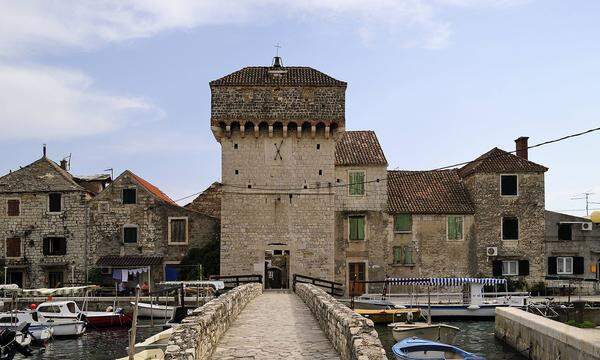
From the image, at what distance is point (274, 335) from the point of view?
16359mm

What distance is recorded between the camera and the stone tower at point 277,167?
40.7 metres

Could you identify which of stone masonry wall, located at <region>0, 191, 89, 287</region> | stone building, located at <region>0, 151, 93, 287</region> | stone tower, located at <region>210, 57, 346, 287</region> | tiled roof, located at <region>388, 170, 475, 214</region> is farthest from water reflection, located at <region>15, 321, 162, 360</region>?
tiled roof, located at <region>388, 170, 475, 214</region>

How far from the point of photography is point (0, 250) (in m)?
45.4

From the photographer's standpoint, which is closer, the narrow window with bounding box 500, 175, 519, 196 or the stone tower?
the stone tower

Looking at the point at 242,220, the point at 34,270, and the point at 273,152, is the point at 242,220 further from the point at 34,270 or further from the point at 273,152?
the point at 34,270

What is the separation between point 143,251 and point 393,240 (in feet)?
52.3

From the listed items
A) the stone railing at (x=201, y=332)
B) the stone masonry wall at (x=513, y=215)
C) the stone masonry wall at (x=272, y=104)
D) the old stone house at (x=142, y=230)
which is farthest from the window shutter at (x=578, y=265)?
the stone railing at (x=201, y=332)

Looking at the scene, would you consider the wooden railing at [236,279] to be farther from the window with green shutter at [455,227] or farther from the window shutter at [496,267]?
the window shutter at [496,267]

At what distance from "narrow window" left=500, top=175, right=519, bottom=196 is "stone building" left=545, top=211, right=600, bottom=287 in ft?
13.2

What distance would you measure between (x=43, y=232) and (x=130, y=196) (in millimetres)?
6066

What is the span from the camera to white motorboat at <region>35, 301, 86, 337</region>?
34.2 meters

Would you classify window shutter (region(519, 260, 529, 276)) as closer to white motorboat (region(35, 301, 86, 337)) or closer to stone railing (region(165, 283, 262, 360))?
white motorboat (region(35, 301, 86, 337))

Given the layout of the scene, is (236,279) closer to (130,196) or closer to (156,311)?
(156,311)

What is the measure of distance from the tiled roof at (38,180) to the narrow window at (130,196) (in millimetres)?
2951
